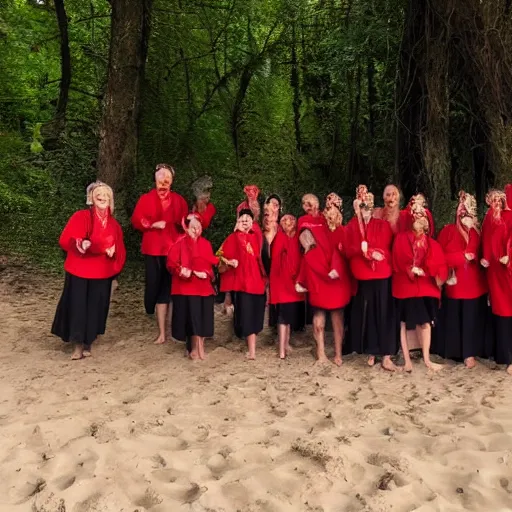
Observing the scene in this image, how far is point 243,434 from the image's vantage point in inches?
151

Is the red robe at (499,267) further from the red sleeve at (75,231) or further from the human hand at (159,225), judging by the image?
the red sleeve at (75,231)

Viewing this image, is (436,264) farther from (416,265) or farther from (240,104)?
(240,104)

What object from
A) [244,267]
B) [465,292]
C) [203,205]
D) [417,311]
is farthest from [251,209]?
[465,292]

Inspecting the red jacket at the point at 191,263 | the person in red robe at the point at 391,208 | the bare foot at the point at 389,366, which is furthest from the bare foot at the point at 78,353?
the person in red robe at the point at 391,208

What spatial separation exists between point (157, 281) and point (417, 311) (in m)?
2.83

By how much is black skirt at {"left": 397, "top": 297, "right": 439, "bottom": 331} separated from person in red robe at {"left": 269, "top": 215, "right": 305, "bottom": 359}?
1040 mm

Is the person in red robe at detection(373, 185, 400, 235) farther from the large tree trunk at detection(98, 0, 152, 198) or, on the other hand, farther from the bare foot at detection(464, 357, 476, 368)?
the large tree trunk at detection(98, 0, 152, 198)

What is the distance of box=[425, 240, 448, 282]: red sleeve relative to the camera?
5.04 meters

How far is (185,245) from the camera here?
5.50 metres

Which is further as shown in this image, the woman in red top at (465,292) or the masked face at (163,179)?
the masked face at (163,179)

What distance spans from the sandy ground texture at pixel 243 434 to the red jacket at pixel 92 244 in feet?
3.00

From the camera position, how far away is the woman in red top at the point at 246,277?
5.62 metres

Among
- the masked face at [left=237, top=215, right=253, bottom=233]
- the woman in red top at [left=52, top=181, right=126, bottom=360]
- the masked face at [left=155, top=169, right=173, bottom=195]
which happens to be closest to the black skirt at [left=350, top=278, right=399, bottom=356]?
the masked face at [left=237, top=215, right=253, bottom=233]

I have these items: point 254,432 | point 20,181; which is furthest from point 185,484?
point 20,181
